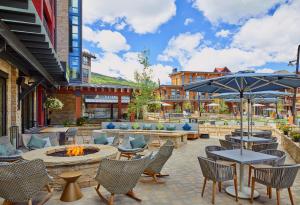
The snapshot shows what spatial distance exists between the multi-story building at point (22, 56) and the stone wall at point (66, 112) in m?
5.02

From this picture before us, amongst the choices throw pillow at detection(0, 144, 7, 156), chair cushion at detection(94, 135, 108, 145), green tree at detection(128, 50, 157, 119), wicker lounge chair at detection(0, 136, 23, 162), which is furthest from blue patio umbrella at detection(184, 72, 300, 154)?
green tree at detection(128, 50, 157, 119)

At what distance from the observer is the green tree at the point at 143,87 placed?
18891 millimetres

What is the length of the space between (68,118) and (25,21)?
16752 mm

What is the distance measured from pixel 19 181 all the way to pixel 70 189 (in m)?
1.07

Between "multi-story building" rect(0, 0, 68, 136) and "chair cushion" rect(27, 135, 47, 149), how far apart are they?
59.5 inches

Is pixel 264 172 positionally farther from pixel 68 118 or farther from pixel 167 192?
pixel 68 118

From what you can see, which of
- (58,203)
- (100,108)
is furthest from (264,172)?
(100,108)

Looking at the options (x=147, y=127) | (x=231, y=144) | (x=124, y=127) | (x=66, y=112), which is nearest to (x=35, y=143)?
(x=231, y=144)

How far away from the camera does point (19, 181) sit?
12.9 feet

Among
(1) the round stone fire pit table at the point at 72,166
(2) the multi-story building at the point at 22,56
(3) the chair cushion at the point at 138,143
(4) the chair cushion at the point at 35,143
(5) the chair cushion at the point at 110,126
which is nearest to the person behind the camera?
(2) the multi-story building at the point at 22,56

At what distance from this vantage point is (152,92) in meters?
20.1

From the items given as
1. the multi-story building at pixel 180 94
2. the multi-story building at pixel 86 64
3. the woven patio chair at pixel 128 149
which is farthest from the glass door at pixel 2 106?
the multi-story building at pixel 180 94

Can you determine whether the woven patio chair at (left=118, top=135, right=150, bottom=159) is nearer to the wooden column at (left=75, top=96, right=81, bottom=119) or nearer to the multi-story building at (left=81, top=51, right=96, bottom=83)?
the wooden column at (left=75, top=96, right=81, bottom=119)

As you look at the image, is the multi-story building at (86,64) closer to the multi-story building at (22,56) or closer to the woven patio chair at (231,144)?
the multi-story building at (22,56)
